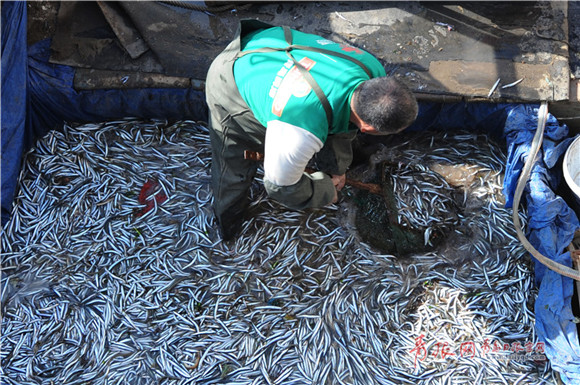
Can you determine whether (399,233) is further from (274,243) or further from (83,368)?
(83,368)

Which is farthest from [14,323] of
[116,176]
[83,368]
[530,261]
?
[530,261]

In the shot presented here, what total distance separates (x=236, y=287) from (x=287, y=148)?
1759mm

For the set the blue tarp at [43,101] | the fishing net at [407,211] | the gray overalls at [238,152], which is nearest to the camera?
the gray overalls at [238,152]

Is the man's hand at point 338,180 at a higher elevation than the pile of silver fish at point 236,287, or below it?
higher

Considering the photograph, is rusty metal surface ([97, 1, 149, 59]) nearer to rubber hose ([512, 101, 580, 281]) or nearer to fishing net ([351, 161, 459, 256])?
fishing net ([351, 161, 459, 256])

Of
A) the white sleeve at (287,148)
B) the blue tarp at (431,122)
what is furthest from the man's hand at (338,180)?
the blue tarp at (431,122)

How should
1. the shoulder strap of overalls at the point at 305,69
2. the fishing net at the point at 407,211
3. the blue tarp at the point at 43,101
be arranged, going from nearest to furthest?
the shoulder strap of overalls at the point at 305,69
the fishing net at the point at 407,211
the blue tarp at the point at 43,101

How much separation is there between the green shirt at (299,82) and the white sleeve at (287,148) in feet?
0.13

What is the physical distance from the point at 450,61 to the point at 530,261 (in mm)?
1895

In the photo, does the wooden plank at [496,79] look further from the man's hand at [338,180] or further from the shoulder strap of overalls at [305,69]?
the shoulder strap of overalls at [305,69]

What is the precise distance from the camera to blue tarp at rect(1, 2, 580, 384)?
4.07 metres

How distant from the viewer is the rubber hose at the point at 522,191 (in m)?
3.96

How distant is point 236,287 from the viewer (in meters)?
4.44

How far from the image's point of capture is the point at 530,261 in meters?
4.43
